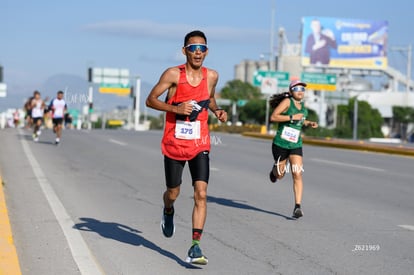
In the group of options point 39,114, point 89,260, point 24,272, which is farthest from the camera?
point 39,114

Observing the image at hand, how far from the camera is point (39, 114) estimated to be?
98.6 ft

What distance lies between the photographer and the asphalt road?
729cm

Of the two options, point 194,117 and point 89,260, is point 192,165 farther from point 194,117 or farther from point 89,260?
point 89,260

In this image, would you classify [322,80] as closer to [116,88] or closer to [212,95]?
[116,88]

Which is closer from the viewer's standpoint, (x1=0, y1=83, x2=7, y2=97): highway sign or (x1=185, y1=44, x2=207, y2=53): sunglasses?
(x1=185, y1=44, x2=207, y2=53): sunglasses

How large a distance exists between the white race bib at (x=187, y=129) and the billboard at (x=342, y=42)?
2814 inches

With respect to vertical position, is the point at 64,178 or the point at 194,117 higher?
the point at 194,117

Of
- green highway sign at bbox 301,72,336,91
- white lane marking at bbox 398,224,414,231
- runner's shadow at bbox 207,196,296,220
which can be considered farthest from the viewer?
green highway sign at bbox 301,72,336,91

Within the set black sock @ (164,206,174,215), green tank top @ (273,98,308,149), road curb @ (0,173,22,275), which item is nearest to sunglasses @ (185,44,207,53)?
black sock @ (164,206,174,215)

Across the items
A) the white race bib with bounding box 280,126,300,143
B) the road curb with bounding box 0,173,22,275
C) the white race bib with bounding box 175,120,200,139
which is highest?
the white race bib with bounding box 175,120,200,139

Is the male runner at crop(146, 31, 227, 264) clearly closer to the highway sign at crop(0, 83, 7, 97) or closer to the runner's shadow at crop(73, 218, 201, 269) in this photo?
the runner's shadow at crop(73, 218, 201, 269)

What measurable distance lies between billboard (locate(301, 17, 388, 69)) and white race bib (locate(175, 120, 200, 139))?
71474mm

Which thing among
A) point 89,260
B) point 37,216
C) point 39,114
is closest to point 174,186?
point 89,260

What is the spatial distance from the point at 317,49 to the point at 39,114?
51.4 metres
